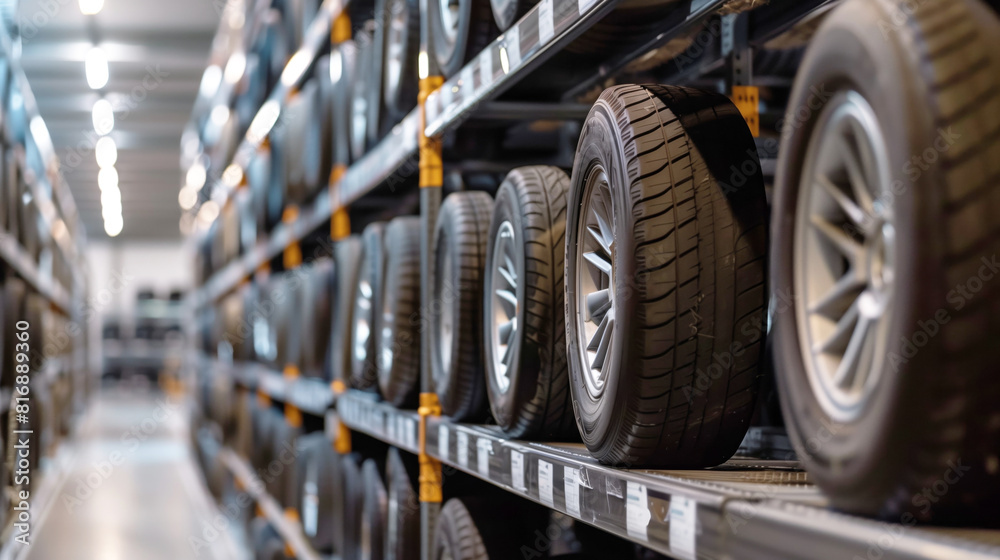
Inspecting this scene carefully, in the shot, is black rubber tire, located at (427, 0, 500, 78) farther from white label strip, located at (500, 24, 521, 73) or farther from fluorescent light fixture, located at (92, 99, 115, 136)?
fluorescent light fixture, located at (92, 99, 115, 136)

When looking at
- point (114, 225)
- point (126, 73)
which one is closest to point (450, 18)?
point (126, 73)

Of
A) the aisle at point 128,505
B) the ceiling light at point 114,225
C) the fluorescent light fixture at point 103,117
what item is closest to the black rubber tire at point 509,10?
the aisle at point 128,505

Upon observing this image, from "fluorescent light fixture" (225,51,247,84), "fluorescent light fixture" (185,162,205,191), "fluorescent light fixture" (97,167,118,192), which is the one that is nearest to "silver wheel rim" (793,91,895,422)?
"fluorescent light fixture" (225,51,247,84)

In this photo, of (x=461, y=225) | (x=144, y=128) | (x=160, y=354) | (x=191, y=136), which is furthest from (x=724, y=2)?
(x=160, y=354)

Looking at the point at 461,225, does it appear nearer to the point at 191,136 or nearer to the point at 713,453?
the point at 713,453

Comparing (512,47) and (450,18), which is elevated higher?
(450,18)

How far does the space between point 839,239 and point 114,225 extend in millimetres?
28197

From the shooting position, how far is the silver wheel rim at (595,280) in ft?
4.87

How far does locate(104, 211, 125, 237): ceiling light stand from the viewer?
26.0 m

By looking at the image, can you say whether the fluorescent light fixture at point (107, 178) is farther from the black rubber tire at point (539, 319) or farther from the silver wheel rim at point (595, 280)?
the silver wheel rim at point (595, 280)

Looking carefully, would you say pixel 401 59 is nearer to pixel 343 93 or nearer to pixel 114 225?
pixel 343 93

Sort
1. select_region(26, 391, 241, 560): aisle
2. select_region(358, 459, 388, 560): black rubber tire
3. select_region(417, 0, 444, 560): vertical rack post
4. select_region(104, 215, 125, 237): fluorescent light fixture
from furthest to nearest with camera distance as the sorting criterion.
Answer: select_region(104, 215, 125, 237): fluorescent light fixture < select_region(26, 391, 241, 560): aisle < select_region(358, 459, 388, 560): black rubber tire < select_region(417, 0, 444, 560): vertical rack post

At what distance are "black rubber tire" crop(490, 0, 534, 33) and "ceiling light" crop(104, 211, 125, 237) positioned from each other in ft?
84.6

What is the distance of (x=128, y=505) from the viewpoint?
7930mm
